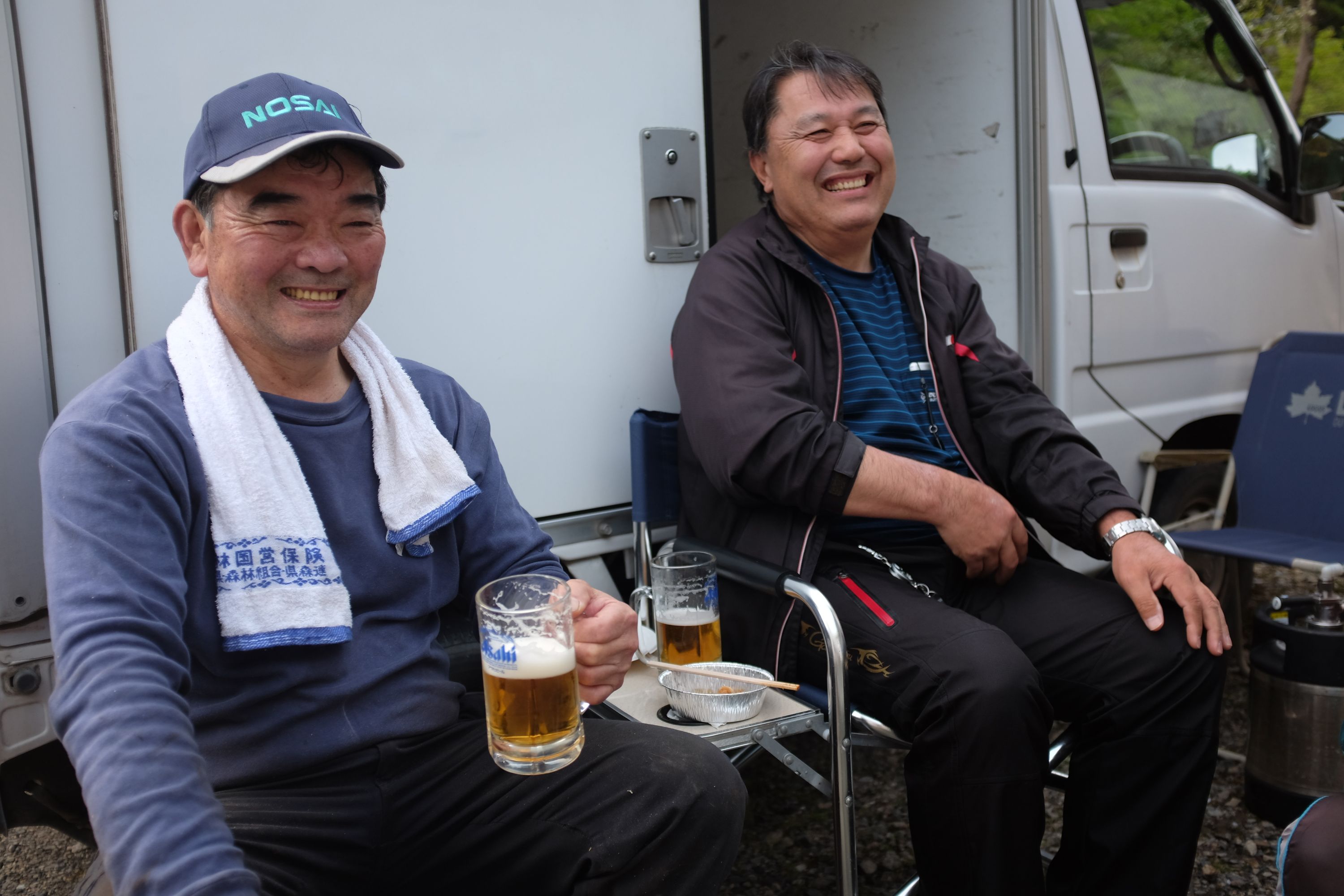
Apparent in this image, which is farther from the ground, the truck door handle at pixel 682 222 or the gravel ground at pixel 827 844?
the truck door handle at pixel 682 222

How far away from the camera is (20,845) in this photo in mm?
2938

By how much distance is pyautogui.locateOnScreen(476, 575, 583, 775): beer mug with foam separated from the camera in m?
1.37

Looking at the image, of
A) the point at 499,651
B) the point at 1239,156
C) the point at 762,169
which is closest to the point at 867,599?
the point at 499,651

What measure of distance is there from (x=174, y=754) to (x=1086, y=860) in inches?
66.9

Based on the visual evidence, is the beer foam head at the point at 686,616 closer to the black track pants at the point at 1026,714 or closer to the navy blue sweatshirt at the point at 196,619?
the black track pants at the point at 1026,714

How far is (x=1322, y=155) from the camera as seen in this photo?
11.7ft

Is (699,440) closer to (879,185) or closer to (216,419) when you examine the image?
(879,185)

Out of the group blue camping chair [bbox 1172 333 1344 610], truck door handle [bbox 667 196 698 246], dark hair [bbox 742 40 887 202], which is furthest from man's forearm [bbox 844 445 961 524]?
blue camping chair [bbox 1172 333 1344 610]

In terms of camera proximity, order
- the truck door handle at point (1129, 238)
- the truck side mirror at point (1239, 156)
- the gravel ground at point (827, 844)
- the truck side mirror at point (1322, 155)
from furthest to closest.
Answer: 1. the truck side mirror at point (1239, 156)
2. the truck side mirror at point (1322, 155)
3. the truck door handle at point (1129, 238)
4. the gravel ground at point (827, 844)

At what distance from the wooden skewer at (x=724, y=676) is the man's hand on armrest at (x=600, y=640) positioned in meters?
0.11

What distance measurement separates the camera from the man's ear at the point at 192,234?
1633 millimetres

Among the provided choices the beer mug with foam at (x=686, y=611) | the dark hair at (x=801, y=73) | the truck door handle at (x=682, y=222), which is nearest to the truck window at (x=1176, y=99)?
the dark hair at (x=801, y=73)

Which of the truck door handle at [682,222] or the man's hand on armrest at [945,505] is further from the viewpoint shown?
the truck door handle at [682,222]

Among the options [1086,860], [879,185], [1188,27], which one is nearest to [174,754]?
[1086,860]
